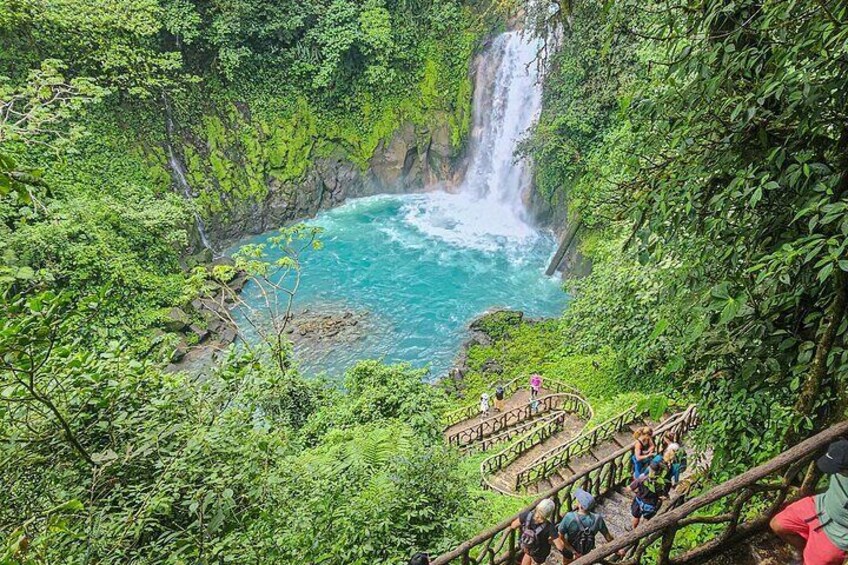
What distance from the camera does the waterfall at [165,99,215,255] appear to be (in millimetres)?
21578

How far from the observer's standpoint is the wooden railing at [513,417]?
12.6 m

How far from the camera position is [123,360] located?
4.89 meters

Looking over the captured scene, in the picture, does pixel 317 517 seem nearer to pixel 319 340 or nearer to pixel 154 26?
pixel 319 340

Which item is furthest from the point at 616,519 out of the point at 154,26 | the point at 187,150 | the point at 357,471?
the point at 187,150

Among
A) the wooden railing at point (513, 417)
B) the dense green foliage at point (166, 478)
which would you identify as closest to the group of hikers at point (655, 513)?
the dense green foliage at point (166, 478)

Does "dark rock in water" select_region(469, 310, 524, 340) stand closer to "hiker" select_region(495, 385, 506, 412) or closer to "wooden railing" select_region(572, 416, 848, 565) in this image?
"hiker" select_region(495, 385, 506, 412)

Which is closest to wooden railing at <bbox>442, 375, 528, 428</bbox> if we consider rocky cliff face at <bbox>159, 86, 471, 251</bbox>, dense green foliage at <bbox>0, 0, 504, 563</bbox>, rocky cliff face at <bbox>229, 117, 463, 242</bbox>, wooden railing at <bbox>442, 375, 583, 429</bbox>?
wooden railing at <bbox>442, 375, 583, 429</bbox>

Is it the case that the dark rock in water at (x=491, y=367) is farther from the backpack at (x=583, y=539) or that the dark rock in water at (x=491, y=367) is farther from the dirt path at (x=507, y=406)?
the backpack at (x=583, y=539)

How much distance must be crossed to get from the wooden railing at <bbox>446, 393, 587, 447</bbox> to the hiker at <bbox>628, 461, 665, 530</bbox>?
269 inches

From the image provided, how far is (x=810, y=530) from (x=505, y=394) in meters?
11.8

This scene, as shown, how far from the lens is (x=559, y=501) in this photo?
5.96 metres

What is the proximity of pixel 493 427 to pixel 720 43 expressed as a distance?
11.2m

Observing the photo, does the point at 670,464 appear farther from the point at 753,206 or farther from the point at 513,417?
the point at 513,417

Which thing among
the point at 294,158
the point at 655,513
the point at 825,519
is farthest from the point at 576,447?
the point at 294,158
